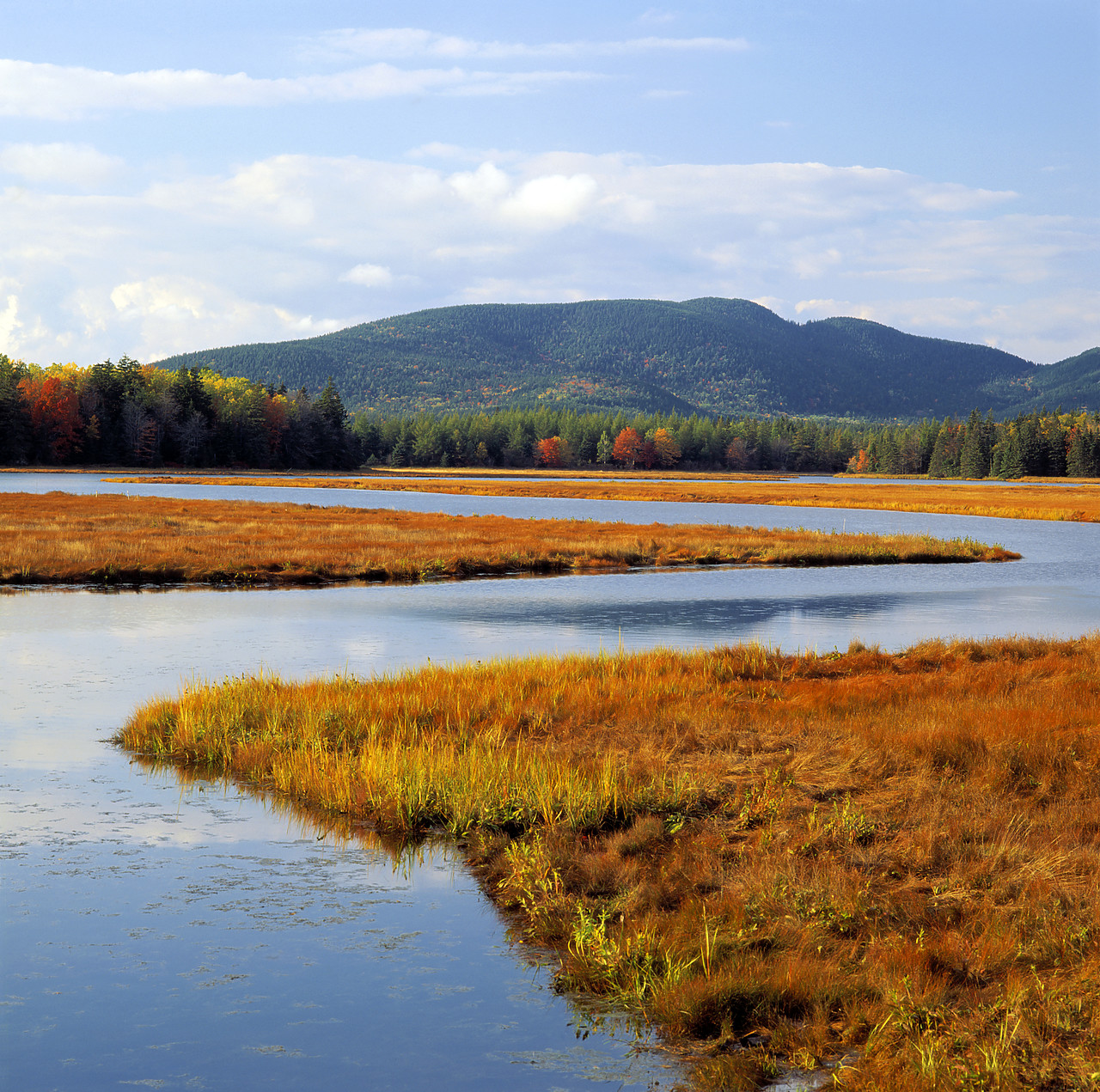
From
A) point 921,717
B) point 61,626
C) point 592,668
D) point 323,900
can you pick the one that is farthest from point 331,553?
point 323,900

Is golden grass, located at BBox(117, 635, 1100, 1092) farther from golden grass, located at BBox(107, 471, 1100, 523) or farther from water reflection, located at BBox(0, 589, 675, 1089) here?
golden grass, located at BBox(107, 471, 1100, 523)

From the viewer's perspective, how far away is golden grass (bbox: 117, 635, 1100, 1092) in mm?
6770

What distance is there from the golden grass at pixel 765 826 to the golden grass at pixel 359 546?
864 inches

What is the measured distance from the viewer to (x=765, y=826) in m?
10.4

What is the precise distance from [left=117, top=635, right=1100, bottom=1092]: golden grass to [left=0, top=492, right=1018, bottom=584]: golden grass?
72.0 feet

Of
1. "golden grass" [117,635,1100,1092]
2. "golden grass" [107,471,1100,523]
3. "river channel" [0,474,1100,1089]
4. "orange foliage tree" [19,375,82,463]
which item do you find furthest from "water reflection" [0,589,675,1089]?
"orange foliage tree" [19,375,82,463]

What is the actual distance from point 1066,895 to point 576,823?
435 cm

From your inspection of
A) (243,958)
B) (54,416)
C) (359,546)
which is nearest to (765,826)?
(243,958)

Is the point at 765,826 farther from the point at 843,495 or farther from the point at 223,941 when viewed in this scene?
the point at 843,495

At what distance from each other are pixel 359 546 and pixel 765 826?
3772 cm

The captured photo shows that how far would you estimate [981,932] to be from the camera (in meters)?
7.89

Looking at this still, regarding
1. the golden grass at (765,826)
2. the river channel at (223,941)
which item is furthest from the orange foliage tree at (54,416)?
the golden grass at (765,826)

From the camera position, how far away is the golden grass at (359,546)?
1521 inches

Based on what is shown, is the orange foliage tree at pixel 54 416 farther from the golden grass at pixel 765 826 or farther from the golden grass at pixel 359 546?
the golden grass at pixel 765 826
